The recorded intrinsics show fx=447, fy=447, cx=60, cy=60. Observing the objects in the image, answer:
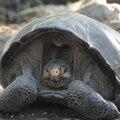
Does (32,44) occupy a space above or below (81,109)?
above

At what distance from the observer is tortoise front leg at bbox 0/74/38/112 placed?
3082 mm

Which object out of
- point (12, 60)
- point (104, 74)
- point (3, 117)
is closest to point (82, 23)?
point (104, 74)

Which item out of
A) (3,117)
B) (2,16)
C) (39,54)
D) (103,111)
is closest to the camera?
(103,111)

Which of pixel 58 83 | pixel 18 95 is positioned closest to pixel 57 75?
pixel 58 83

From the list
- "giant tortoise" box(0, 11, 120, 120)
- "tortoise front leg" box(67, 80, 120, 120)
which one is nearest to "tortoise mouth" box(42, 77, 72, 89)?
"giant tortoise" box(0, 11, 120, 120)

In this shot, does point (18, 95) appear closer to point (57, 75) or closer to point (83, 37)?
point (57, 75)

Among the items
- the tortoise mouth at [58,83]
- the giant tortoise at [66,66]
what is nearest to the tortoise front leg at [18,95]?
the giant tortoise at [66,66]

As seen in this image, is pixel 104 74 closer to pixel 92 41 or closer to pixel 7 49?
pixel 92 41

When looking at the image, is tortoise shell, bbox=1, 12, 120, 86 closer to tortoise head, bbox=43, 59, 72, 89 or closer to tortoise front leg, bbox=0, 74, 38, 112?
tortoise head, bbox=43, 59, 72, 89

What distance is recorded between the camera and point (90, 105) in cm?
297

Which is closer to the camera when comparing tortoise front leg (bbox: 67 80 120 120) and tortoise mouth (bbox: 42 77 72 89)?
tortoise front leg (bbox: 67 80 120 120)

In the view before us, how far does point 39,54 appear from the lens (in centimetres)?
340

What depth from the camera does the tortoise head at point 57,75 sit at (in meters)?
3.22

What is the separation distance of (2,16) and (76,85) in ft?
23.5
